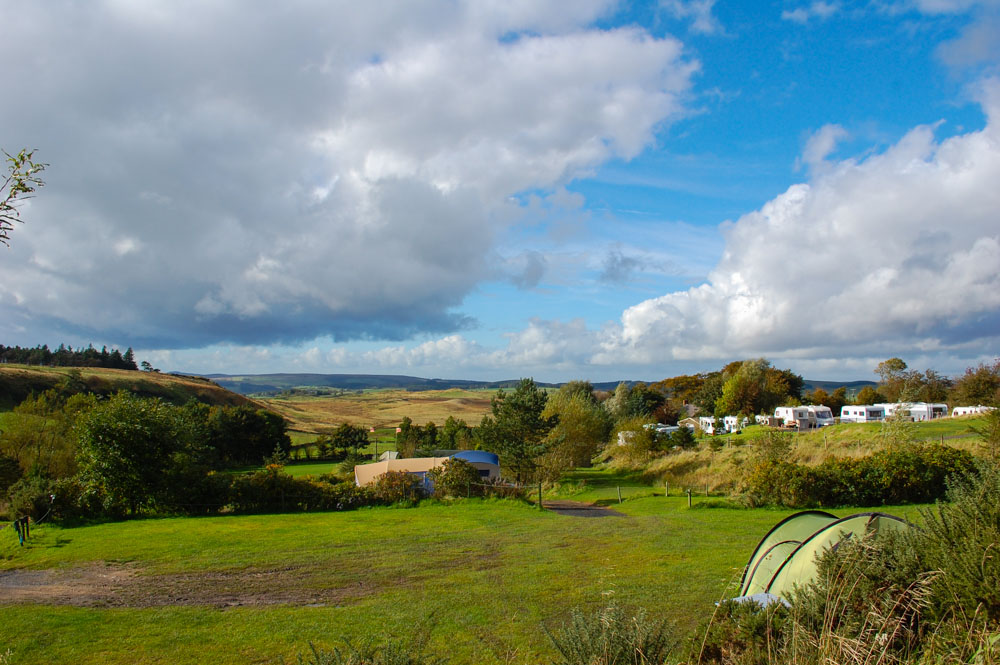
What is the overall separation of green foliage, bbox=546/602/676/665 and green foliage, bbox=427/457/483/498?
899 inches

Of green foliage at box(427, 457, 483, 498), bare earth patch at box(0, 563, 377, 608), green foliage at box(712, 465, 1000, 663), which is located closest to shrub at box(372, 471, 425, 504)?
green foliage at box(427, 457, 483, 498)

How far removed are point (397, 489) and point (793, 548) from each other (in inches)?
783

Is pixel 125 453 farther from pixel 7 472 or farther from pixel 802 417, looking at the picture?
pixel 802 417

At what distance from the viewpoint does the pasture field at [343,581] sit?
9258 millimetres

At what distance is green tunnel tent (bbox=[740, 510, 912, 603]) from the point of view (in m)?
8.27

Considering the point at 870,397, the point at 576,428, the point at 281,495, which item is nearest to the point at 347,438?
the point at 576,428

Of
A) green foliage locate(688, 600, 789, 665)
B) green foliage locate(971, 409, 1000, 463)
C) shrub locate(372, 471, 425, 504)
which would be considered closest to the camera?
green foliage locate(688, 600, 789, 665)

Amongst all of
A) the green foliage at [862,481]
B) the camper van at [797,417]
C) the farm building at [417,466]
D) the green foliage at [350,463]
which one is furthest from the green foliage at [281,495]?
the camper van at [797,417]

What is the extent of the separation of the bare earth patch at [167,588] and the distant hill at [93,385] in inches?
2194

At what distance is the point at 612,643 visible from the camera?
454 cm

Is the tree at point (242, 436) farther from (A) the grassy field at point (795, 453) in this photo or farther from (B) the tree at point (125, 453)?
(A) the grassy field at point (795, 453)

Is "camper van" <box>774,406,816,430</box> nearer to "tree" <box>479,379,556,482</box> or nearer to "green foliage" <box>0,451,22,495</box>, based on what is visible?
"tree" <box>479,379,556,482</box>

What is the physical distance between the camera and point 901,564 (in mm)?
5031

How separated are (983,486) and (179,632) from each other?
11088 mm
